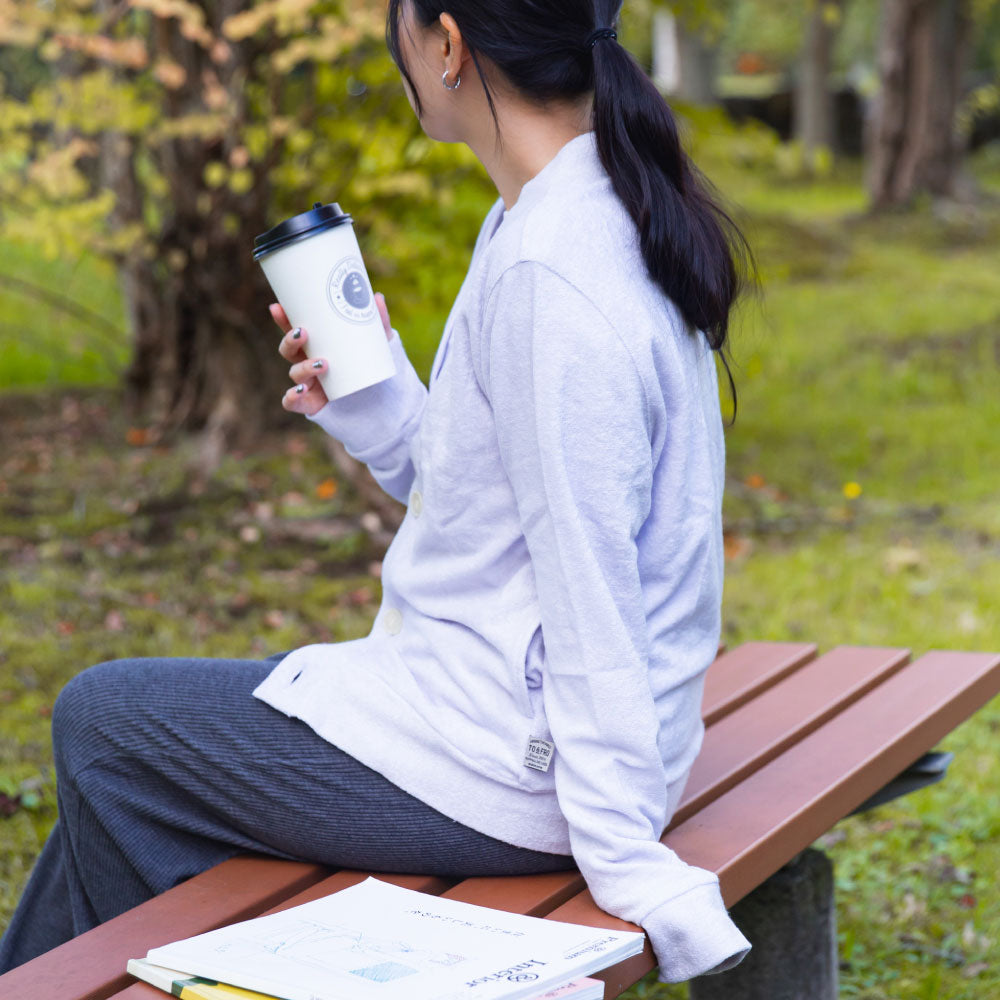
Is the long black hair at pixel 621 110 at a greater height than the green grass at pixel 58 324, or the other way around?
the long black hair at pixel 621 110

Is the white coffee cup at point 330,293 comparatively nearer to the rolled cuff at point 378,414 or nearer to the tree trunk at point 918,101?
the rolled cuff at point 378,414

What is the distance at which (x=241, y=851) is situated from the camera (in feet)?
5.65

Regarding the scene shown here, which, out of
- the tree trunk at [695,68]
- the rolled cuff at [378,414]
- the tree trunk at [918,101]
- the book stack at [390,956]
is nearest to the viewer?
the book stack at [390,956]

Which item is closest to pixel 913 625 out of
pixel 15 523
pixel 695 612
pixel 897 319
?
pixel 695 612

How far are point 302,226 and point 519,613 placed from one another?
567mm

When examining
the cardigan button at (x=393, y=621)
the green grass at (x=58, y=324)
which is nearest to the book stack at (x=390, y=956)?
the cardigan button at (x=393, y=621)

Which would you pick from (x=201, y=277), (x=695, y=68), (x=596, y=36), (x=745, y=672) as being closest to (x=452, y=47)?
(x=596, y=36)

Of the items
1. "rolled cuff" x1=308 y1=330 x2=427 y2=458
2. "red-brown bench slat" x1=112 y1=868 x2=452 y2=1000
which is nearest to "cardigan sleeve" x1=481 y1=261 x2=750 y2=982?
"red-brown bench slat" x1=112 y1=868 x2=452 y2=1000

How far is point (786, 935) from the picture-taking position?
202 cm

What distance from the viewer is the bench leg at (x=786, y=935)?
2016 mm

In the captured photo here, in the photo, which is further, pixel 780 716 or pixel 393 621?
pixel 780 716

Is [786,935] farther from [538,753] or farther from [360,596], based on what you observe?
[360,596]

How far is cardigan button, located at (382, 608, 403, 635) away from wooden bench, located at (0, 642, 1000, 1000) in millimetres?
306

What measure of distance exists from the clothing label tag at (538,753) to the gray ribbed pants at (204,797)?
5.0 inches
